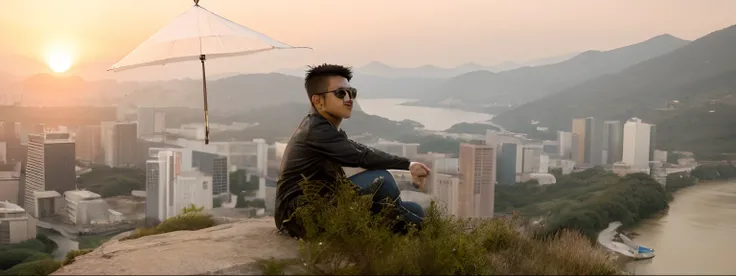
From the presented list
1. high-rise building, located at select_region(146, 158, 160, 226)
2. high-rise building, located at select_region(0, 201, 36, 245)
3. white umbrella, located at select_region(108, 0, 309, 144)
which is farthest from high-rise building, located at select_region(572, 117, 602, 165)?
high-rise building, located at select_region(0, 201, 36, 245)

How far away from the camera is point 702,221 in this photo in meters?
7.65

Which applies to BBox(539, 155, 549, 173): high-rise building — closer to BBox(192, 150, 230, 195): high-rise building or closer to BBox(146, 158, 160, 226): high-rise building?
BBox(192, 150, 230, 195): high-rise building

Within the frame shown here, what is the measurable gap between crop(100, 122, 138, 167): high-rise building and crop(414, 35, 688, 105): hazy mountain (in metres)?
6.60

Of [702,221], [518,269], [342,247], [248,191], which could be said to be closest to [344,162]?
[342,247]

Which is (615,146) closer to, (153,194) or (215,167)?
(215,167)

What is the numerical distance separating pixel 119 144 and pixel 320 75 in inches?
351

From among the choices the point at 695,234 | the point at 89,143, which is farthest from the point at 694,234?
the point at 89,143

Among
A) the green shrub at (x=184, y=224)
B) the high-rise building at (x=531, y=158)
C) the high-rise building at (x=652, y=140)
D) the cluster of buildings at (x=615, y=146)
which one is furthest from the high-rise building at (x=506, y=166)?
the green shrub at (x=184, y=224)

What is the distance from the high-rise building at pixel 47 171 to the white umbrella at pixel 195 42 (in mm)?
5948

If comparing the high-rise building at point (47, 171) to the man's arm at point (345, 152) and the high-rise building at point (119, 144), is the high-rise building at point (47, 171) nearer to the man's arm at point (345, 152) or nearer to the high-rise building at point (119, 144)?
the high-rise building at point (119, 144)

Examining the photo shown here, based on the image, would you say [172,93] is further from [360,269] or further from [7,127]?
[360,269]

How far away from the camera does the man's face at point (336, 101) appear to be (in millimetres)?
4430

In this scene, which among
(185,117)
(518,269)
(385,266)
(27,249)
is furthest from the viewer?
(185,117)

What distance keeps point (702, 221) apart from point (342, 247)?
5813 mm
